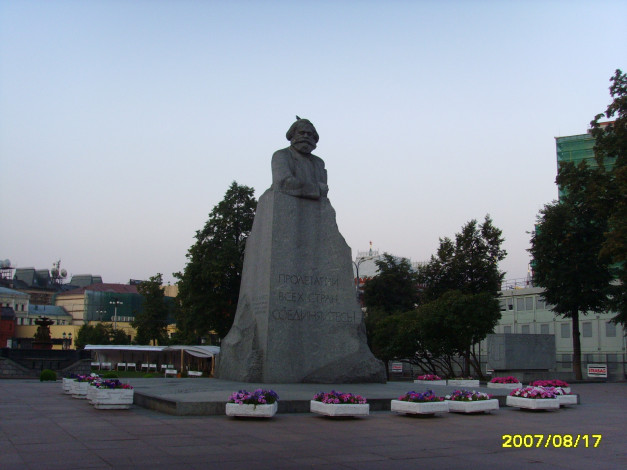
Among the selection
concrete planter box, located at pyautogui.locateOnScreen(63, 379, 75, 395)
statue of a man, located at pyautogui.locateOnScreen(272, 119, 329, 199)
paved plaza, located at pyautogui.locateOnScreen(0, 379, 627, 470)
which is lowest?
concrete planter box, located at pyautogui.locateOnScreen(63, 379, 75, 395)

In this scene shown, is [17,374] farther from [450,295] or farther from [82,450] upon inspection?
[82,450]

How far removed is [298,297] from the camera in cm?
1723

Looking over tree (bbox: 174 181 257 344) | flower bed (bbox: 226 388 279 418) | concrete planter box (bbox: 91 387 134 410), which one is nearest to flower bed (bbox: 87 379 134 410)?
concrete planter box (bbox: 91 387 134 410)

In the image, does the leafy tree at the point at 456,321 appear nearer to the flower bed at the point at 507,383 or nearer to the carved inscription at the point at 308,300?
the flower bed at the point at 507,383

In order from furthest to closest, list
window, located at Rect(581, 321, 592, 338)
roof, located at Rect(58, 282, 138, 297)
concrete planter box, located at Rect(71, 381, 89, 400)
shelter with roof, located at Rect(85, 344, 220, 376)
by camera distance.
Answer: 1. roof, located at Rect(58, 282, 138, 297)
2. window, located at Rect(581, 321, 592, 338)
3. shelter with roof, located at Rect(85, 344, 220, 376)
4. concrete planter box, located at Rect(71, 381, 89, 400)

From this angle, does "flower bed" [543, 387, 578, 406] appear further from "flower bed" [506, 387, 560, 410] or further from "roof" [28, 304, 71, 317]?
"roof" [28, 304, 71, 317]

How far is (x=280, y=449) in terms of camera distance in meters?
8.30

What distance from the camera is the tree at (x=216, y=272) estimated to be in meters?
37.8

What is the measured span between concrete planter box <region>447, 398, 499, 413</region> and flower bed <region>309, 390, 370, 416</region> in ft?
7.09

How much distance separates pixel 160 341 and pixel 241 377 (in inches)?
2434

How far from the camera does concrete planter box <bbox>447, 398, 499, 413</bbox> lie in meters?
12.9

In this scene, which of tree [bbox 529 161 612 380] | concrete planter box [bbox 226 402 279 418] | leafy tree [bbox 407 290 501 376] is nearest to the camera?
concrete planter box [bbox 226 402 279 418]

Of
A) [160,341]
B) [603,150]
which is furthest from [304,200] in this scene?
[160,341]
